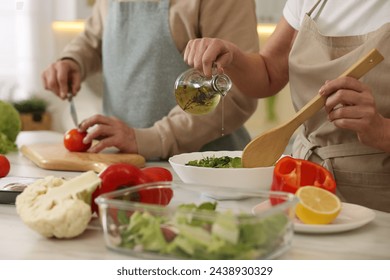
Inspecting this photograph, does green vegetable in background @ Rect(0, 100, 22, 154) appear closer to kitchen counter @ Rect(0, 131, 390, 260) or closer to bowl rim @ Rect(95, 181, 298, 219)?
kitchen counter @ Rect(0, 131, 390, 260)

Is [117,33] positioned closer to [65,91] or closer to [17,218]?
[65,91]

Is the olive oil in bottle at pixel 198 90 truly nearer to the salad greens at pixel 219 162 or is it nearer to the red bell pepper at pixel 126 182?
the salad greens at pixel 219 162

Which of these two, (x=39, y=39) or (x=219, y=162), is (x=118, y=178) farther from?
(x=39, y=39)

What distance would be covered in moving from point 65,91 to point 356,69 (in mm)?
1135

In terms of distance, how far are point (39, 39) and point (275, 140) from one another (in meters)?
2.66

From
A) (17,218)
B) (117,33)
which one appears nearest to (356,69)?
(17,218)

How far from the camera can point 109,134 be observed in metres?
1.90

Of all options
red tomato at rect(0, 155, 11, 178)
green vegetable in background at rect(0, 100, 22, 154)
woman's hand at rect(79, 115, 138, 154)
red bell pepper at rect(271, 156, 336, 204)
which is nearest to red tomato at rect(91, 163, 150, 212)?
red bell pepper at rect(271, 156, 336, 204)

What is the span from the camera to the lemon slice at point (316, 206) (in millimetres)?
1054

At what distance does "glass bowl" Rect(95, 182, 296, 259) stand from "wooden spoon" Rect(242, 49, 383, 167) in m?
0.33

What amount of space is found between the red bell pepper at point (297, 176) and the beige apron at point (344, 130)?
1.18ft

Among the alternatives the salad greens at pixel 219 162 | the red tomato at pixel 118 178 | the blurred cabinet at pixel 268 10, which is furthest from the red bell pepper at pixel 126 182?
the blurred cabinet at pixel 268 10
